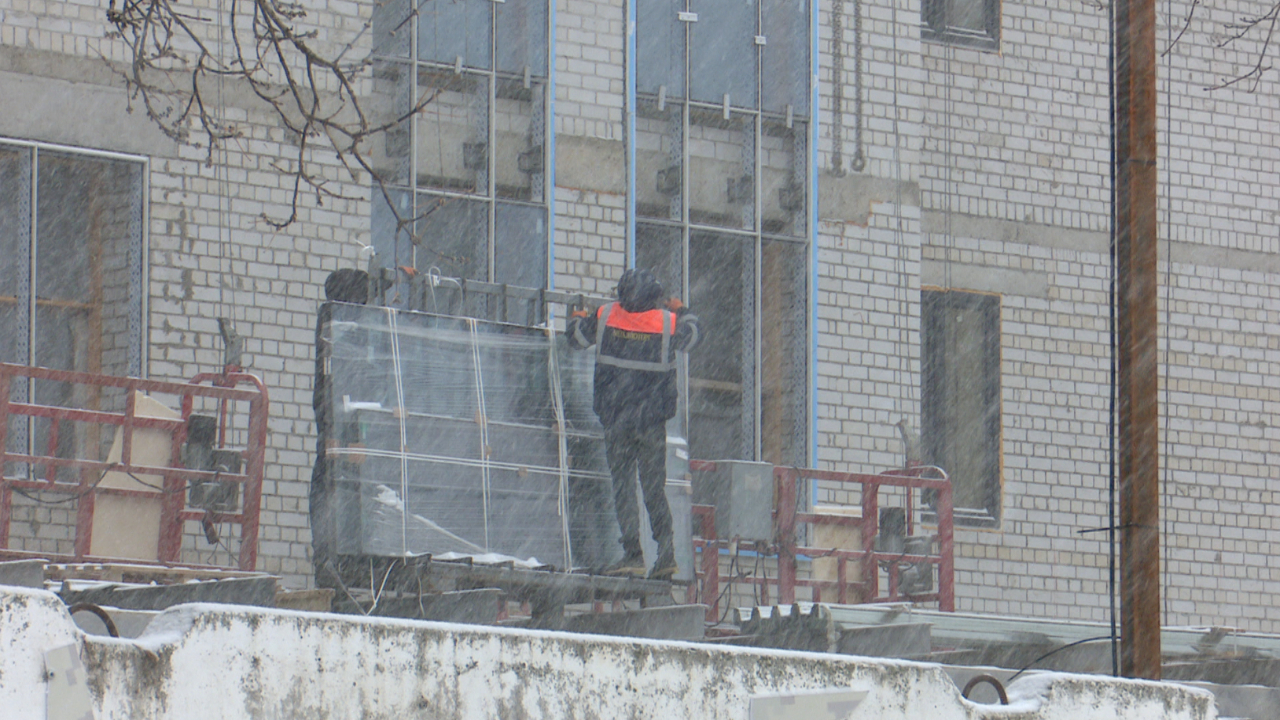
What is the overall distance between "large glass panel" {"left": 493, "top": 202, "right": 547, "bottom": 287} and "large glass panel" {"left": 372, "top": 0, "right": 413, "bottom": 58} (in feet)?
4.11

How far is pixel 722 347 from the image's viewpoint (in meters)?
14.0

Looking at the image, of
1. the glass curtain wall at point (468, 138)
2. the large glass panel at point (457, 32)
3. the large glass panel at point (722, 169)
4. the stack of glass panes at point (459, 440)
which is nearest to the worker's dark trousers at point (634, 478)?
the stack of glass panes at point (459, 440)

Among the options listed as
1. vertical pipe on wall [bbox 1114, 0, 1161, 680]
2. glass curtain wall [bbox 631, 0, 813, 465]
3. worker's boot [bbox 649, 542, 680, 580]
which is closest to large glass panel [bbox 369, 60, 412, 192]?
glass curtain wall [bbox 631, 0, 813, 465]

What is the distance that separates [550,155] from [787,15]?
229 centimetres

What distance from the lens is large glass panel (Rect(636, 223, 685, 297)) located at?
1368cm

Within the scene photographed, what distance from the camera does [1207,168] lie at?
55.3ft

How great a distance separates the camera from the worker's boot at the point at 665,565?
31.1 ft

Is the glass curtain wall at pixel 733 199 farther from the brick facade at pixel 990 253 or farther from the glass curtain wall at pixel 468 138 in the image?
the glass curtain wall at pixel 468 138

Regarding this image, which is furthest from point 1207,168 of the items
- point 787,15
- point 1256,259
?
point 787,15

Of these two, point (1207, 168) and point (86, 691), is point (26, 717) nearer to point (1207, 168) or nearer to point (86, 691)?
point (86, 691)

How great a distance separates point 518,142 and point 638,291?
3924 mm

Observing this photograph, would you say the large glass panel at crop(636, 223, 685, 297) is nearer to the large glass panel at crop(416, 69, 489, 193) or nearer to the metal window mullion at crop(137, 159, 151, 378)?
the large glass panel at crop(416, 69, 489, 193)

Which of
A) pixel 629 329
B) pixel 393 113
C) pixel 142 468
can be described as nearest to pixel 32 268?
pixel 393 113

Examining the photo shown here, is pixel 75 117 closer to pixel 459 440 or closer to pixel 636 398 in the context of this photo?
pixel 459 440
